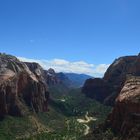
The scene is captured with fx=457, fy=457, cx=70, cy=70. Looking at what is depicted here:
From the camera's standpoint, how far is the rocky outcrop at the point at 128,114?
488 ft

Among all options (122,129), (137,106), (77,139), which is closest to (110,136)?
(122,129)

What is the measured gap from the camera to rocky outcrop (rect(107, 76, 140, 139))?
488ft

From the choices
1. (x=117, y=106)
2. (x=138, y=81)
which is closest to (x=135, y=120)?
(x=117, y=106)

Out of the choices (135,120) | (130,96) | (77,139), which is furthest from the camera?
(77,139)

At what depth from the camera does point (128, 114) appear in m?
157

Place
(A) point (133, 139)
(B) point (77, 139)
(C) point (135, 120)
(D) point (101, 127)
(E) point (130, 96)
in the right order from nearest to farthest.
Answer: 1. (A) point (133, 139)
2. (C) point (135, 120)
3. (E) point (130, 96)
4. (D) point (101, 127)
5. (B) point (77, 139)

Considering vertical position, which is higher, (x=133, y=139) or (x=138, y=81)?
(x=138, y=81)

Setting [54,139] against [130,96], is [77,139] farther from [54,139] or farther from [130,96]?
[130,96]

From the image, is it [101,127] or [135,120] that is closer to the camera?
[135,120]

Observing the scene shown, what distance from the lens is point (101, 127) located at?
6998 inches

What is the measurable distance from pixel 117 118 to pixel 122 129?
13.2 m

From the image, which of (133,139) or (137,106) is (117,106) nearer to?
→ (137,106)

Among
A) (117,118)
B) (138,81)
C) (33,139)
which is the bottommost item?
(33,139)

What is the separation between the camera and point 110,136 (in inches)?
6220
